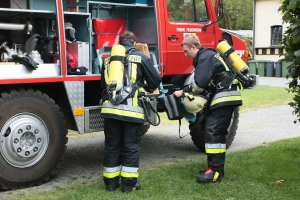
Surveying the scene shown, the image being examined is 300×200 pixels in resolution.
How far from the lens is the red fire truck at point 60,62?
5.66m

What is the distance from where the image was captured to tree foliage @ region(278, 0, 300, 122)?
5574 mm

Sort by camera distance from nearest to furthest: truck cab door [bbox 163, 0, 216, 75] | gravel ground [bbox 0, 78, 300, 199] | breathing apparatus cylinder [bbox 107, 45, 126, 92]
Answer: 1. breathing apparatus cylinder [bbox 107, 45, 126, 92]
2. gravel ground [bbox 0, 78, 300, 199]
3. truck cab door [bbox 163, 0, 216, 75]

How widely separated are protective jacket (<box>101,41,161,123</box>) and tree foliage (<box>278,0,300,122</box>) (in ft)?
5.24

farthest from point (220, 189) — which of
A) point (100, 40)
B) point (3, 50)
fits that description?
point (3, 50)

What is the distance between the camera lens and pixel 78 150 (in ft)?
26.9

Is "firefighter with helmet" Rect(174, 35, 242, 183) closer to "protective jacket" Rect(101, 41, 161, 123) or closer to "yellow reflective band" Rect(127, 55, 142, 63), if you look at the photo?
"protective jacket" Rect(101, 41, 161, 123)

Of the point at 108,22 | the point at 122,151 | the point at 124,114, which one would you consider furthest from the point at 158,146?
the point at 124,114

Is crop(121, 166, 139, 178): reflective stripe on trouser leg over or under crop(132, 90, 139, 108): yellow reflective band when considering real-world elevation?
under

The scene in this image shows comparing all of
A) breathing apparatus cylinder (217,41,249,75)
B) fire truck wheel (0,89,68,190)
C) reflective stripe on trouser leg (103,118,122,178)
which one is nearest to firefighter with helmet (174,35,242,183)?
breathing apparatus cylinder (217,41,249,75)

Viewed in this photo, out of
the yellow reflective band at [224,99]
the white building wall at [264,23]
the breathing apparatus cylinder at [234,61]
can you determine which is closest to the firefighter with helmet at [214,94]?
the yellow reflective band at [224,99]

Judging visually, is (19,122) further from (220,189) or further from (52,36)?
(220,189)

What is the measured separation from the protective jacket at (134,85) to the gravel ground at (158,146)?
4.08ft

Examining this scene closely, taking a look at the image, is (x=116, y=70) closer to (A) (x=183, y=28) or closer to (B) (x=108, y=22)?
(B) (x=108, y=22)

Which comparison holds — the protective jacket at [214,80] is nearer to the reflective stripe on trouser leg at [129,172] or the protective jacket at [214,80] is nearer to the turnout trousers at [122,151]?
the turnout trousers at [122,151]
